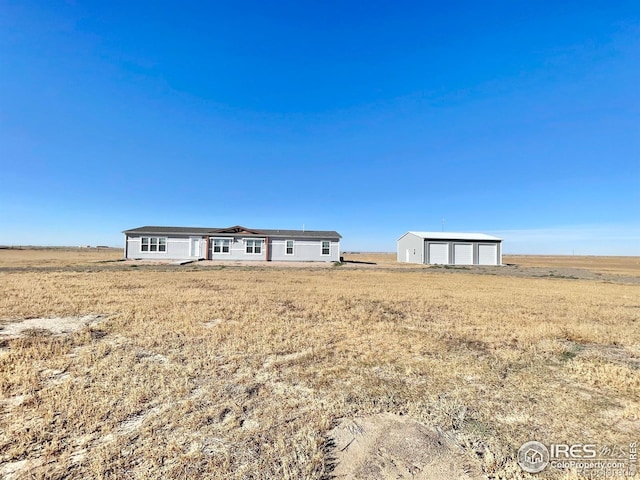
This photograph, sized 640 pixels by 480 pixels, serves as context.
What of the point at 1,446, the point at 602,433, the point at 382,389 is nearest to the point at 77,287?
the point at 1,446

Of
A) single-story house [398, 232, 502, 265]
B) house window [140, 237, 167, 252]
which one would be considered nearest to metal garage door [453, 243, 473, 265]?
single-story house [398, 232, 502, 265]

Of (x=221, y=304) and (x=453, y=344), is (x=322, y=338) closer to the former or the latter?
(x=453, y=344)

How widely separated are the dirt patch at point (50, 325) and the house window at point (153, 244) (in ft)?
85.8

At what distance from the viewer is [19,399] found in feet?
12.1

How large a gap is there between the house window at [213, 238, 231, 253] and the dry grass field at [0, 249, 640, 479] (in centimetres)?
2401

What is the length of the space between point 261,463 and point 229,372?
2.13 m

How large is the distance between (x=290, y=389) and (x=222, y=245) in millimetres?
30046

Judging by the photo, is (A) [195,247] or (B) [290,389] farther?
(A) [195,247]

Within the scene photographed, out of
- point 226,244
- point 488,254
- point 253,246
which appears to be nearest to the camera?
point 226,244

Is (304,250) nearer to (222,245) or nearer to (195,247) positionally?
(222,245)

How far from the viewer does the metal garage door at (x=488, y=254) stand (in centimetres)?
3609

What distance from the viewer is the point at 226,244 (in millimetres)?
32531

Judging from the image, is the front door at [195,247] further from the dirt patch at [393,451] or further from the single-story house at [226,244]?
the dirt patch at [393,451]

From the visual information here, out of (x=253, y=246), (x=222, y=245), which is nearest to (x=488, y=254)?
(x=253, y=246)
